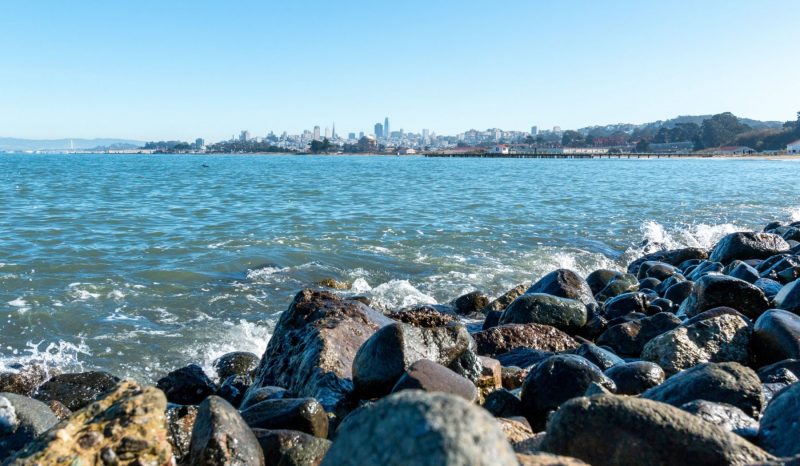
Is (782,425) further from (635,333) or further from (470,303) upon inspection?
(470,303)

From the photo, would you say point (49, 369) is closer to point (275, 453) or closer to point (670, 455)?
point (275, 453)

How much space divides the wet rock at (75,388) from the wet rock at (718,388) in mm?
5239

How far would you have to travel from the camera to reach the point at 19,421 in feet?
13.5

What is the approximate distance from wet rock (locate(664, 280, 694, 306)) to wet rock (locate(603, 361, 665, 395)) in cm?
482

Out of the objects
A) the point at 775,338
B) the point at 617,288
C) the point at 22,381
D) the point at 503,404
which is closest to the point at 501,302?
the point at 617,288

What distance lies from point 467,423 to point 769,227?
1999 centimetres

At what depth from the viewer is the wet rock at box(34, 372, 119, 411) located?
6.13 meters

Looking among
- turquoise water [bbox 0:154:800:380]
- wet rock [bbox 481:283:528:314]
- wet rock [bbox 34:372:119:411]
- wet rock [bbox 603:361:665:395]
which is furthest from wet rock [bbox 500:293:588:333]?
wet rock [bbox 34:372:119:411]

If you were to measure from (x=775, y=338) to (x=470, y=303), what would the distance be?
5.44m

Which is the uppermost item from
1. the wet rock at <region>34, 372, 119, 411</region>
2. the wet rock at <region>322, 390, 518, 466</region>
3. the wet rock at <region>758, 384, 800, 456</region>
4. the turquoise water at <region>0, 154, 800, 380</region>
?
the wet rock at <region>322, 390, 518, 466</region>

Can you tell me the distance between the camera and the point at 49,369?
7.50 metres

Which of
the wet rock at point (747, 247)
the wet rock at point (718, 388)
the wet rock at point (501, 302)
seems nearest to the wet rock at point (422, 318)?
the wet rock at point (501, 302)

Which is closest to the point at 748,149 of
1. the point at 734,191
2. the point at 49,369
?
the point at 734,191

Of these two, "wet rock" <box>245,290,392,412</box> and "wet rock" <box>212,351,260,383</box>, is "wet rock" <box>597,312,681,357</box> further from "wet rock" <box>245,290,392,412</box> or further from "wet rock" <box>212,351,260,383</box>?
"wet rock" <box>212,351,260,383</box>
